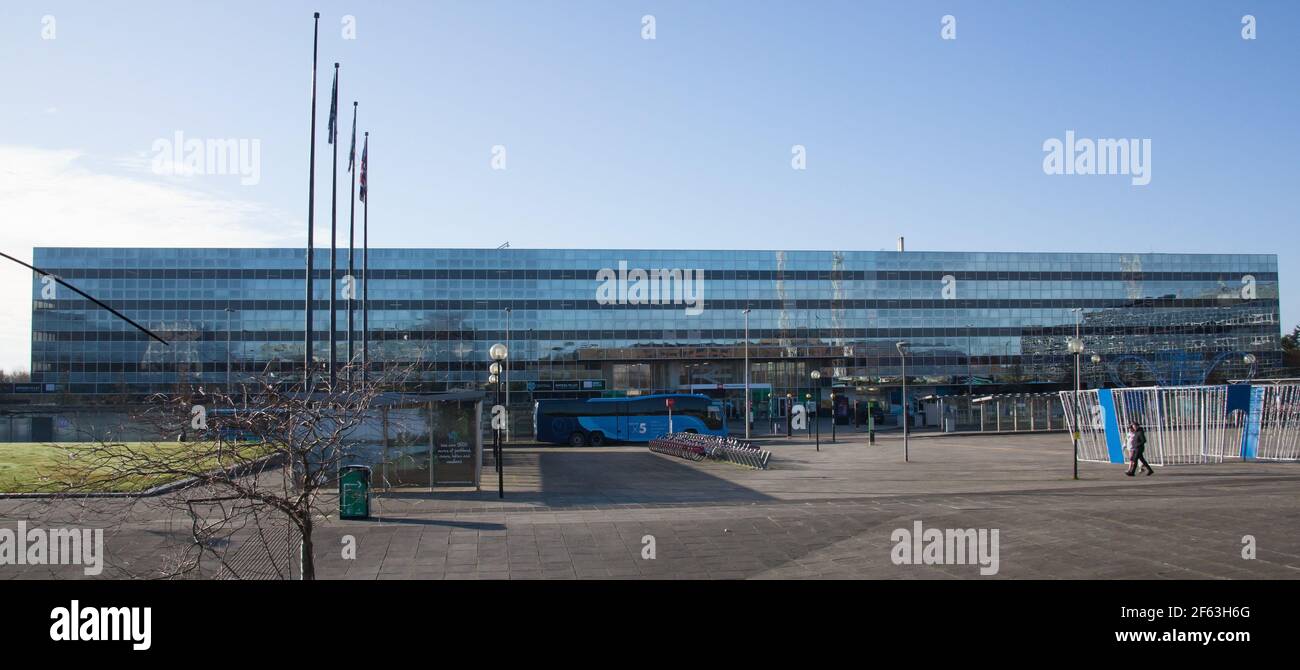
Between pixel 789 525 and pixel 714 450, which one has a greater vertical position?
pixel 789 525

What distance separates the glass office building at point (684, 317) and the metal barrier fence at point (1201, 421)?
4540 centimetres

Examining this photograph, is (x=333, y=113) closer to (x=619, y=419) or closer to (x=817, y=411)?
(x=619, y=419)

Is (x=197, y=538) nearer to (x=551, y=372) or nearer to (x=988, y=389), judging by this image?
(x=551, y=372)

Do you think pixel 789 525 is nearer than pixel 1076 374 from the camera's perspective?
Yes

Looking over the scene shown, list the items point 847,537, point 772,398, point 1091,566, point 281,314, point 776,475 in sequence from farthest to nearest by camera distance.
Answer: point 772,398, point 281,314, point 776,475, point 847,537, point 1091,566

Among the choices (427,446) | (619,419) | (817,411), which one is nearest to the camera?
(427,446)

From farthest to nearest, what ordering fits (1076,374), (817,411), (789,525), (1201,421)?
(817,411)
(1076,374)
(1201,421)
(789,525)

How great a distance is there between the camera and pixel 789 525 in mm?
15930

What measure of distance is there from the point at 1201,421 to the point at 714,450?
16446 mm

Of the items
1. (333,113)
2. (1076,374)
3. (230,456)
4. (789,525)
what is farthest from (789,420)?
(230,456)

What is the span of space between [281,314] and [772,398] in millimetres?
39982

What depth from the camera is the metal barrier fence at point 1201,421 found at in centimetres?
2948
